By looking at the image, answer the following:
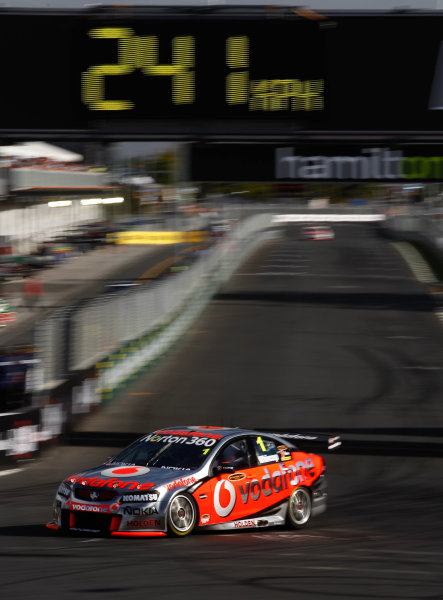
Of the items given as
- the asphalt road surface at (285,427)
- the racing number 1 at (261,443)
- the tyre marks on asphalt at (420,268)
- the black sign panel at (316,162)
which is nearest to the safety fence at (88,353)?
the asphalt road surface at (285,427)

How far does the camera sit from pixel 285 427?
20.0m

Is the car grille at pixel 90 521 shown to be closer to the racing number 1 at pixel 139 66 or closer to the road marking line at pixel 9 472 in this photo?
the road marking line at pixel 9 472

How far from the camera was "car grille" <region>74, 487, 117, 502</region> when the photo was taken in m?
11.2

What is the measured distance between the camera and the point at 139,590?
28.0ft

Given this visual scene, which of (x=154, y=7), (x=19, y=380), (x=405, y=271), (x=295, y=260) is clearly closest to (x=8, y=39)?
(x=154, y=7)

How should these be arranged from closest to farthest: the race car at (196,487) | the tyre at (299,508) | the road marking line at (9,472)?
the race car at (196,487)
the tyre at (299,508)
the road marking line at (9,472)

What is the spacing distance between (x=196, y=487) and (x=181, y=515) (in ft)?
1.21

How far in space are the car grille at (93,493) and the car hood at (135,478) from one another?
6 cm

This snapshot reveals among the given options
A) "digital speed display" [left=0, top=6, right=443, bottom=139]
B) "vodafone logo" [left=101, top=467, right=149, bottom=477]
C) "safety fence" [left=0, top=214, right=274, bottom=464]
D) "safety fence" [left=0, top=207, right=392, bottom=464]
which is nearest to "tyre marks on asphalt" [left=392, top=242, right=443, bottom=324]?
"safety fence" [left=0, top=207, right=392, bottom=464]

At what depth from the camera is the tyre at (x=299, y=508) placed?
12438 millimetres

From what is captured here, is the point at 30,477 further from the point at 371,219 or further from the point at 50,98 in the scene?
the point at 371,219

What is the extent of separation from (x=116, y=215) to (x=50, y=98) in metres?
77.6

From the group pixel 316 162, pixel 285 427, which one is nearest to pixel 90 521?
pixel 316 162

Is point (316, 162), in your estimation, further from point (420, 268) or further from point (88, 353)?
point (420, 268)
